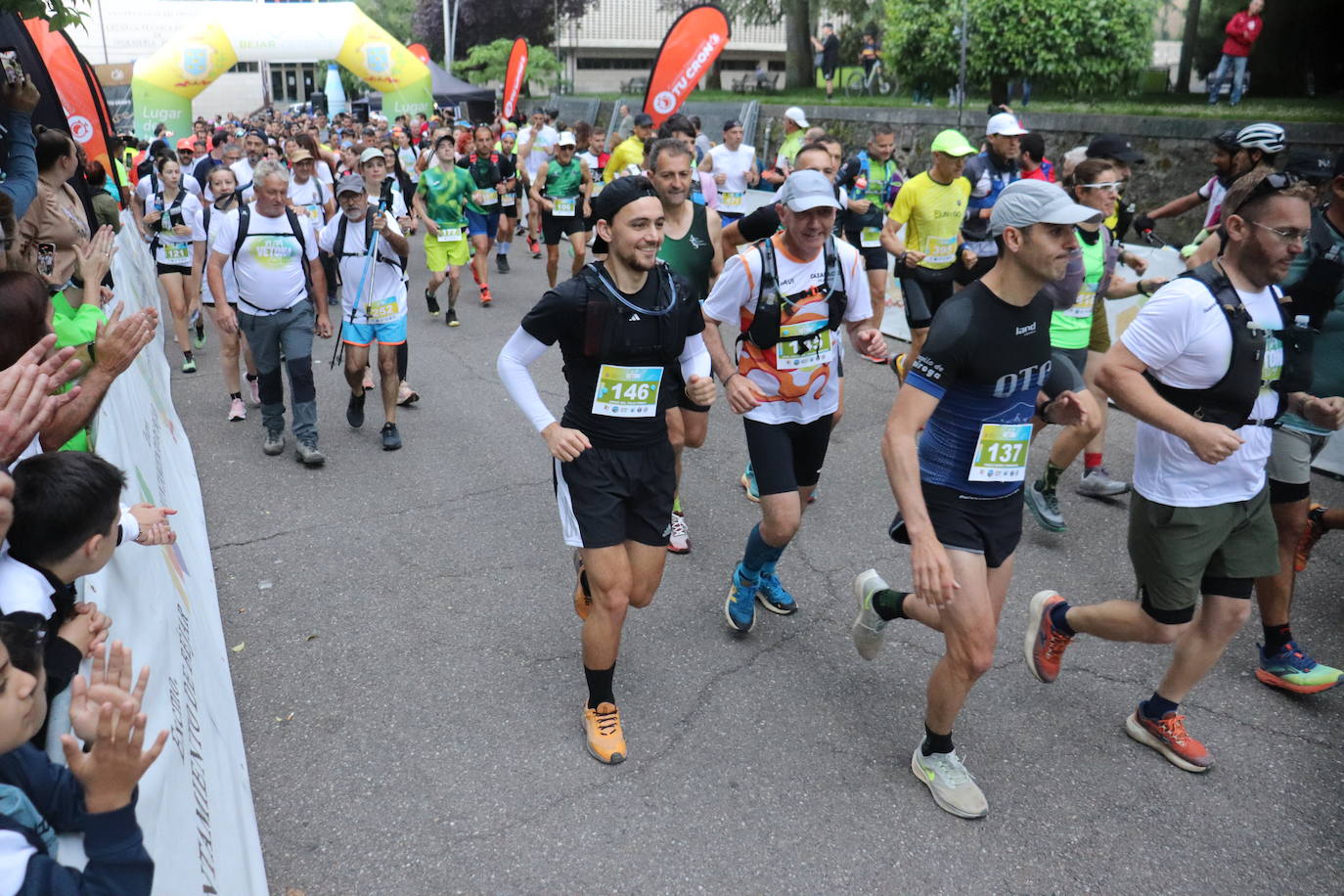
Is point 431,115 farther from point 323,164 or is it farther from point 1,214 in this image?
point 1,214

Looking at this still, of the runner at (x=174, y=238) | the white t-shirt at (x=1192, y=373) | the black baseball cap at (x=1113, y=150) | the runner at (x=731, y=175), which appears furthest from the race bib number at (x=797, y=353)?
the runner at (x=731, y=175)

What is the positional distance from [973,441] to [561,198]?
915cm

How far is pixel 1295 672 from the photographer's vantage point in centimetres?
404

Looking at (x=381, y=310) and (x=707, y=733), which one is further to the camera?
(x=381, y=310)

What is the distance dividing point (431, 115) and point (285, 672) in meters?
24.5

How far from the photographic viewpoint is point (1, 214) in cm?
379

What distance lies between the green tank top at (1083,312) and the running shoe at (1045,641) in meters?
2.16

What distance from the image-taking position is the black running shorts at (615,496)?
351 centimetres

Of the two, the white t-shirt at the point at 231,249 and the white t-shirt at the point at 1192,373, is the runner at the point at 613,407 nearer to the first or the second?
the white t-shirt at the point at 1192,373

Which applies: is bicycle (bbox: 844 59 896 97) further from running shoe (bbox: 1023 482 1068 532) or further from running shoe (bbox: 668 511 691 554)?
running shoe (bbox: 668 511 691 554)

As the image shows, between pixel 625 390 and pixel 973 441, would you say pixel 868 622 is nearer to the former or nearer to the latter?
pixel 973 441

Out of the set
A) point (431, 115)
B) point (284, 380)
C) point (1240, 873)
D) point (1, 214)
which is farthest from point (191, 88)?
point (1240, 873)

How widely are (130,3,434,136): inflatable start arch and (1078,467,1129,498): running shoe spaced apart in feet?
74.2

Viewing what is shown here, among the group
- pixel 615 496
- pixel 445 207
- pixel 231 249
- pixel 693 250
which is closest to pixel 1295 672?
pixel 615 496
